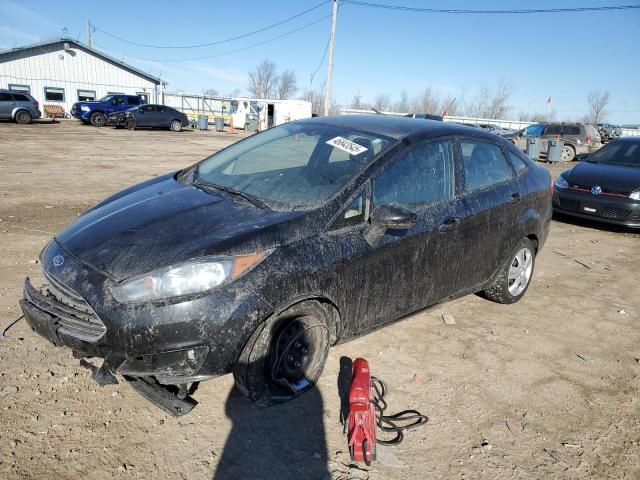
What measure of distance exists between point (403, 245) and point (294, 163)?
1130 millimetres

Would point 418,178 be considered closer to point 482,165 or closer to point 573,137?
point 482,165

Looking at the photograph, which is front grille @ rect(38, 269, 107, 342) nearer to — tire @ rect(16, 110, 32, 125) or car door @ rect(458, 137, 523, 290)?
car door @ rect(458, 137, 523, 290)

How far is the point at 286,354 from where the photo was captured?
2.83 meters

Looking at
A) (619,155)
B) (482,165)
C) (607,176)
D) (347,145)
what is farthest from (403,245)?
(619,155)

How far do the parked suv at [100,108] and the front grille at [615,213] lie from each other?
27876mm

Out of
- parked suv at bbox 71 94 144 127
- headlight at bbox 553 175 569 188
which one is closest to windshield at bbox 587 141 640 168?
headlight at bbox 553 175 569 188

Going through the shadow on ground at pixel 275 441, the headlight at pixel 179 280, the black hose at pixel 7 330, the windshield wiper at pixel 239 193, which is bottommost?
the shadow on ground at pixel 275 441

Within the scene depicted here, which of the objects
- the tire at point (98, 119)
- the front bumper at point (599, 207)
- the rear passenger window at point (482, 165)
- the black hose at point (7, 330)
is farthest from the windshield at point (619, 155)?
the tire at point (98, 119)

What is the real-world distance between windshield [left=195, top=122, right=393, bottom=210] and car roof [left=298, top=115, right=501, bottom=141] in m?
0.10

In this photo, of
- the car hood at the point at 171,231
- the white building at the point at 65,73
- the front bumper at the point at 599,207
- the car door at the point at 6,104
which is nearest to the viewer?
the car hood at the point at 171,231

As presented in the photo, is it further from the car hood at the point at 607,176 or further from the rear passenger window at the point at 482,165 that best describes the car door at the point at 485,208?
the car hood at the point at 607,176

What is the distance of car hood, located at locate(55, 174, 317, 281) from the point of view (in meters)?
2.58

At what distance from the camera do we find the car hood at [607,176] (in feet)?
25.7

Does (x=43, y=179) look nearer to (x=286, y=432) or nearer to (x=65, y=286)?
(x=65, y=286)
